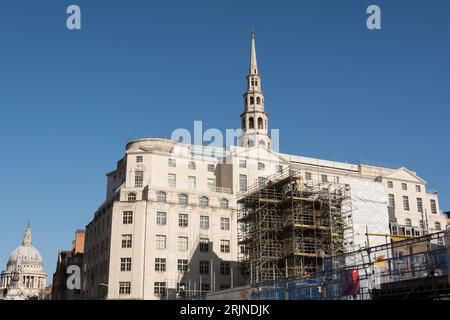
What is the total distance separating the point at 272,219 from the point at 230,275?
47.9 ft

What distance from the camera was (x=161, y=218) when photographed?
7556cm

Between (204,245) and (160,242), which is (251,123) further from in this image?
(160,242)

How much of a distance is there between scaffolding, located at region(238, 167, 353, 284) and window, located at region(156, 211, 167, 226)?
1375cm

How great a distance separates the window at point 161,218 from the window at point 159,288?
8.06 metres

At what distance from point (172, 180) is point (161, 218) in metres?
7.97

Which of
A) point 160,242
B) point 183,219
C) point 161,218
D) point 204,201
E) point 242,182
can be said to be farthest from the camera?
point 242,182

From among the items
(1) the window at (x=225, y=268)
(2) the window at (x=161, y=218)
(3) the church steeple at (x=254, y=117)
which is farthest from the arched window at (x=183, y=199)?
(3) the church steeple at (x=254, y=117)

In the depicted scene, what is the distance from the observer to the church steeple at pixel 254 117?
346 ft

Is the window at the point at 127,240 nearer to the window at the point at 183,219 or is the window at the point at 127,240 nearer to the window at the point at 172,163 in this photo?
the window at the point at 183,219

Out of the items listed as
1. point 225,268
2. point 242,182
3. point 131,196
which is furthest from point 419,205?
point 131,196

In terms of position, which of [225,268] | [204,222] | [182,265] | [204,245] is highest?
[204,222]

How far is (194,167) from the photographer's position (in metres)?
83.6

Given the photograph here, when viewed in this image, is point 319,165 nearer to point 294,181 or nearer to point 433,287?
point 294,181
